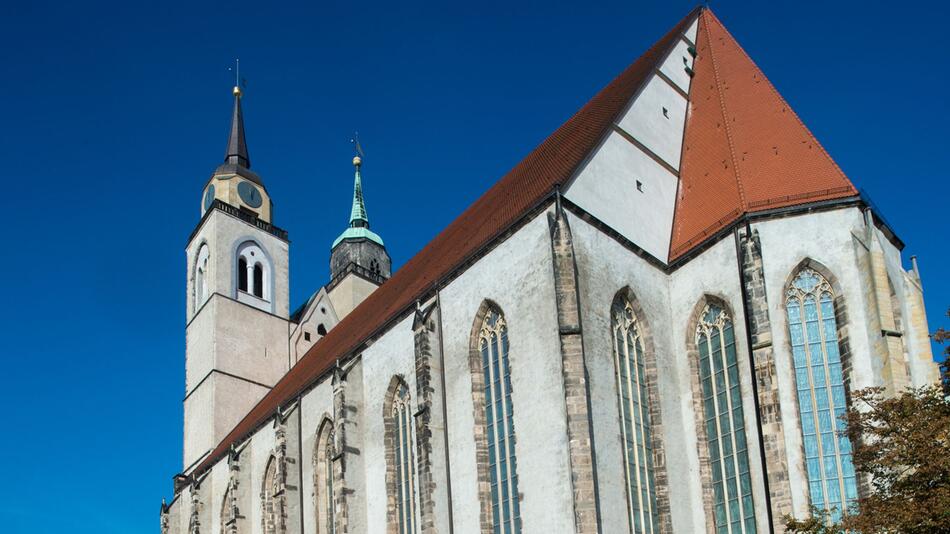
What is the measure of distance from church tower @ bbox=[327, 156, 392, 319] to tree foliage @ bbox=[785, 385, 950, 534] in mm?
29941

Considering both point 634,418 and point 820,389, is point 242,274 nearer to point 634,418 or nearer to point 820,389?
point 634,418

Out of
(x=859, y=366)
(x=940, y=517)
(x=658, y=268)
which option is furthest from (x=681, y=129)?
(x=940, y=517)

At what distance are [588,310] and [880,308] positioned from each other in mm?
5030

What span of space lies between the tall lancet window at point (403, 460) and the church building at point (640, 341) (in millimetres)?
54

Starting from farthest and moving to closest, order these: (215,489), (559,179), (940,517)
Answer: (215,489)
(559,179)
(940,517)

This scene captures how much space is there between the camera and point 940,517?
13.4 metres

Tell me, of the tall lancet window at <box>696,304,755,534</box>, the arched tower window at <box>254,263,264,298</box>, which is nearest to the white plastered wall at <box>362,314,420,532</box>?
the tall lancet window at <box>696,304,755,534</box>

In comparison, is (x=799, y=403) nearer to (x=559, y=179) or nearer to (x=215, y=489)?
(x=559, y=179)

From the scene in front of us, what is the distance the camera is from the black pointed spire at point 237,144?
142 ft

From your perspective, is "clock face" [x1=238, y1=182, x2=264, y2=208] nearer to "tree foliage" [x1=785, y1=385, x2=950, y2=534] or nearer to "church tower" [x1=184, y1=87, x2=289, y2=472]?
"church tower" [x1=184, y1=87, x2=289, y2=472]

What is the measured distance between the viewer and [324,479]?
28.1 meters

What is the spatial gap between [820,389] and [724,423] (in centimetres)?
184

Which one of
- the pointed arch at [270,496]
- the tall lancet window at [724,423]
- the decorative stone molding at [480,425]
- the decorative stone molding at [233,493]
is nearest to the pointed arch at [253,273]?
the decorative stone molding at [233,493]

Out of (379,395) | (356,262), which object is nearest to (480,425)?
(379,395)
